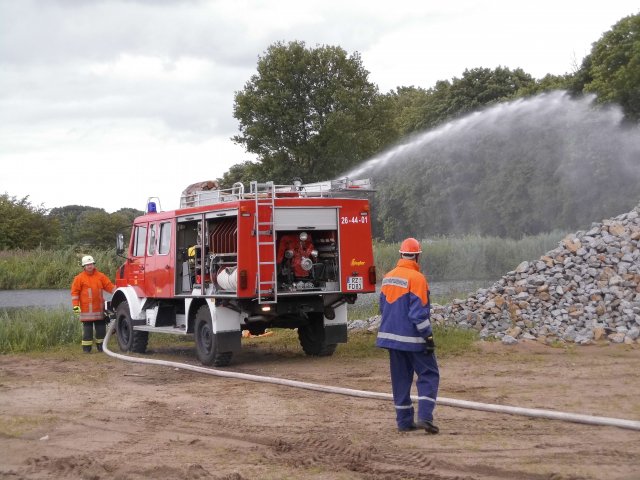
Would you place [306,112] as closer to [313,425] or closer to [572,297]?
[572,297]

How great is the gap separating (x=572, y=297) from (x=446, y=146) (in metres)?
15.4

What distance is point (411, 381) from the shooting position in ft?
27.1

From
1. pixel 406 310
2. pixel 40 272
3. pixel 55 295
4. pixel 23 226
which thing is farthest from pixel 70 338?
pixel 23 226

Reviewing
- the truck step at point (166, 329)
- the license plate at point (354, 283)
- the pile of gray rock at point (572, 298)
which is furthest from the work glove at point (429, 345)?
the truck step at point (166, 329)

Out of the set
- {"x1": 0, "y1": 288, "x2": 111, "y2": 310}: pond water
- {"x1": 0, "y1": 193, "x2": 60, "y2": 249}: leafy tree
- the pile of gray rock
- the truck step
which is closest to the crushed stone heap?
the pile of gray rock

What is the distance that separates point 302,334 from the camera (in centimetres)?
1526

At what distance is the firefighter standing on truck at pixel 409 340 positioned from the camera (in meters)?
8.01

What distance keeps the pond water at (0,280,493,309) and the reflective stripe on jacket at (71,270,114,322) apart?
250 inches

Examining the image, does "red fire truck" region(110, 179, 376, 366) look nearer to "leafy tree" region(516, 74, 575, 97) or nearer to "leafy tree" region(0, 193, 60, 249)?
"leafy tree" region(516, 74, 575, 97)

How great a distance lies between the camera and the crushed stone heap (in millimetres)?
14734

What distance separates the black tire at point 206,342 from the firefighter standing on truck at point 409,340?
5789 millimetres

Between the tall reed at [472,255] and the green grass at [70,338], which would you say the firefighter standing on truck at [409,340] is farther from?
the tall reed at [472,255]

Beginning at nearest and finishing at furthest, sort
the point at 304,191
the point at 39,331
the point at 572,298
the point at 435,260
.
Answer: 1. the point at 304,191
2. the point at 572,298
3. the point at 39,331
4. the point at 435,260

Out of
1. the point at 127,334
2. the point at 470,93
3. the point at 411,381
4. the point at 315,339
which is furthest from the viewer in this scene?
the point at 470,93
